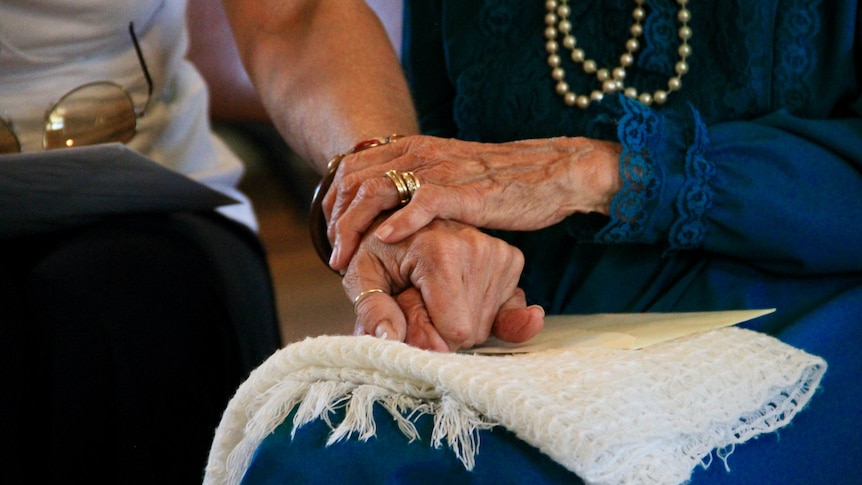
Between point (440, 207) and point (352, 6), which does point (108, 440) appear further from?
point (352, 6)

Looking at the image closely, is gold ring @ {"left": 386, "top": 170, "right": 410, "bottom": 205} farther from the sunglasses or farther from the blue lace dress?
the sunglasses

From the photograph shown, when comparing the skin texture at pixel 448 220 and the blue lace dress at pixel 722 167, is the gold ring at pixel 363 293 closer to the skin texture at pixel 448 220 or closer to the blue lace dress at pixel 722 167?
the skin texture at pixel 448 220

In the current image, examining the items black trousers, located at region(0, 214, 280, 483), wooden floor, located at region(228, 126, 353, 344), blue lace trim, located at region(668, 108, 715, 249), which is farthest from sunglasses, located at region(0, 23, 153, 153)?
wooden floor, located at region(228, 126, 353, 344)

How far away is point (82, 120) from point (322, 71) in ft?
0.89

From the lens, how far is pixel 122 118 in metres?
1.00

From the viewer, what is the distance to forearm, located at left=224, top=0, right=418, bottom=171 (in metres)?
0.90

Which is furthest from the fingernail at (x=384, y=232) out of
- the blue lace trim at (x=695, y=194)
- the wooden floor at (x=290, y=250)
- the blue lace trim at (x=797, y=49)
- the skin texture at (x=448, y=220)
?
the wooden floor at (x=290, y=250)

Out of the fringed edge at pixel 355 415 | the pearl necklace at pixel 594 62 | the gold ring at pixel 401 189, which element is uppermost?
the pearl necklace at pixel 594 62

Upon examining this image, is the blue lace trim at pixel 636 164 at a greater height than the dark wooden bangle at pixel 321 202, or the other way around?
the blue lace trim at pixel 636 164

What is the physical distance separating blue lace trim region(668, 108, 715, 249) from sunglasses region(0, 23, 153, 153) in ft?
2.10

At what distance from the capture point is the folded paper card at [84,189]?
74 cm

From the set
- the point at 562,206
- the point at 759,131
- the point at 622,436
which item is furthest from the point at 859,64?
the point at 622,436

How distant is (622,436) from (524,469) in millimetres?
58

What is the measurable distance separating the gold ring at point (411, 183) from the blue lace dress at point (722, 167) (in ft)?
0.47
